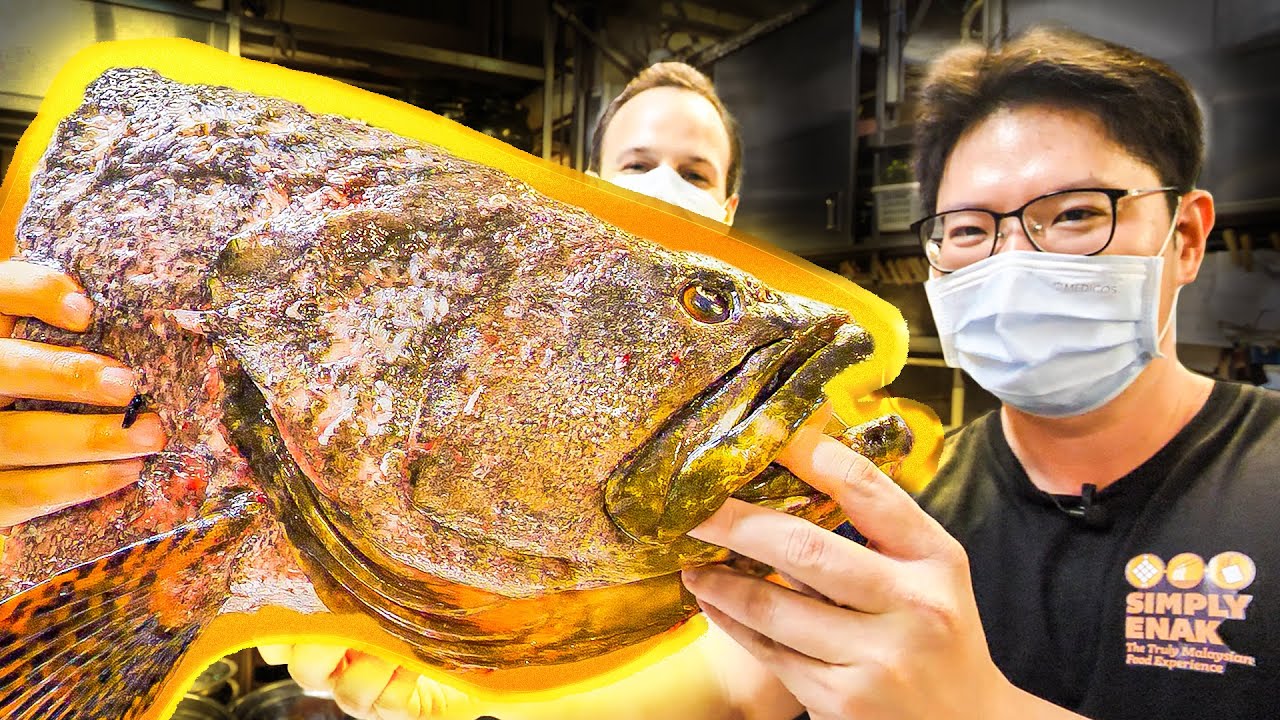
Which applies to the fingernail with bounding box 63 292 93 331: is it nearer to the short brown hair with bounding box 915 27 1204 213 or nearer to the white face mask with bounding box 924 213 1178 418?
the white face mask with bounding box 924 213 1178 418

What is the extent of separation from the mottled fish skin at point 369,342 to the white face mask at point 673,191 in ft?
0.52

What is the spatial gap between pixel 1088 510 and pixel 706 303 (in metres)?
1.09

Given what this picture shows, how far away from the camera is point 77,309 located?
625 millimetres

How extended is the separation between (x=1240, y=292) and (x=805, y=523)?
2.23 metres

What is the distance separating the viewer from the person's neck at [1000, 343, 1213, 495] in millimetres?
1343

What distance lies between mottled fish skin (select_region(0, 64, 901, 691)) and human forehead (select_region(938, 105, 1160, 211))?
616 mm

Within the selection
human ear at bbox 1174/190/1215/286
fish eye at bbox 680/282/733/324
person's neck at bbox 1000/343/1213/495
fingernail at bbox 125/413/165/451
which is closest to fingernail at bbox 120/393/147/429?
fingernail at bbox 125/413/165/451

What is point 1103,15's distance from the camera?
2.20m

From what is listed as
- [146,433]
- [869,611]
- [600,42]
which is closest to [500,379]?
[146,433]

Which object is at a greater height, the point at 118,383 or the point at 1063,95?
the point at 1063,95

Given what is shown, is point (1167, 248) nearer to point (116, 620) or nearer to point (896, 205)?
point (896, 205)

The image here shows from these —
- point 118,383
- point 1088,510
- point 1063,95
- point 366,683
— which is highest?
point 1063,95

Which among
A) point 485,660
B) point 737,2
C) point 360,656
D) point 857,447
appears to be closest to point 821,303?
point 857,447

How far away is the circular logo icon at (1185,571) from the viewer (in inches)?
48.7
